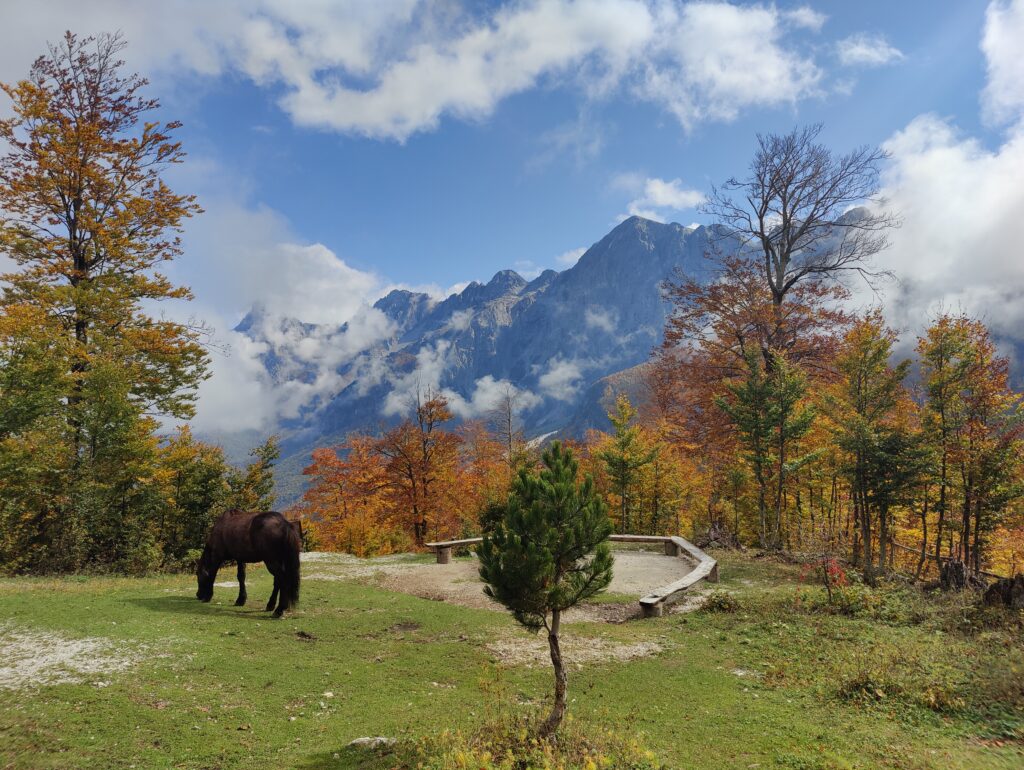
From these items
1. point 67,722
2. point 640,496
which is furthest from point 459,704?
point 640,496

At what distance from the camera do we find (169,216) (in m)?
20.8

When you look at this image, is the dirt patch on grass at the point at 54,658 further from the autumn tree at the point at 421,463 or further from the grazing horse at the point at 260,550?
the autumn tree at the point at 421,463

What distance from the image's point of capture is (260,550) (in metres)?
11.9

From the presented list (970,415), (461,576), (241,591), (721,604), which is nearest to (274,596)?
(241,591)

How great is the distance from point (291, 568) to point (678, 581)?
1111 cm

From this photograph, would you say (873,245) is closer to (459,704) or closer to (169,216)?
(459,704)

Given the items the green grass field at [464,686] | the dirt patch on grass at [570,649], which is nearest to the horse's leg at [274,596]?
the green grass field at [464,686]

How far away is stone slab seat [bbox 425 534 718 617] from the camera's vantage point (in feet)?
44.8

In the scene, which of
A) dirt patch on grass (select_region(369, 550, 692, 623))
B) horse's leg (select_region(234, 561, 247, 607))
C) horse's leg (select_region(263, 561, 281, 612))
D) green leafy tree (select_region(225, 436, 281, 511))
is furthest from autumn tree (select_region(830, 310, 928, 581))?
green leafy tree (select_region(225, 436, 281, 511))

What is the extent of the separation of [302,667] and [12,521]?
14838mm

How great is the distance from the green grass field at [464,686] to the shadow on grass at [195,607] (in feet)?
0.22

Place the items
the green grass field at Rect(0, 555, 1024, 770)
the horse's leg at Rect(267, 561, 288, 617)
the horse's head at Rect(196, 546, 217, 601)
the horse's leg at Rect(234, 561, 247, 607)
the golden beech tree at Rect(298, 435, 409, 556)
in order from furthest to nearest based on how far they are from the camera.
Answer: the golden beech tree at Rect(298, 435, 409, 556)
the horse's head at Rect(196, 546, 217, 601)
the horse's leg at Rect(234, 561, 247, 607)
the horse's leg at Rect(267, 561, 288, 617)
the green grass field at Rect(0, 555, 1024, 770)

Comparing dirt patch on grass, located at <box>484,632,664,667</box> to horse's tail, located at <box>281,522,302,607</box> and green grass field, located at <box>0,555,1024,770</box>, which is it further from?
horse's tail, located at <box>281,522,302,607</box>

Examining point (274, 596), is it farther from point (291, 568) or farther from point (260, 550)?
point (260, 550)
